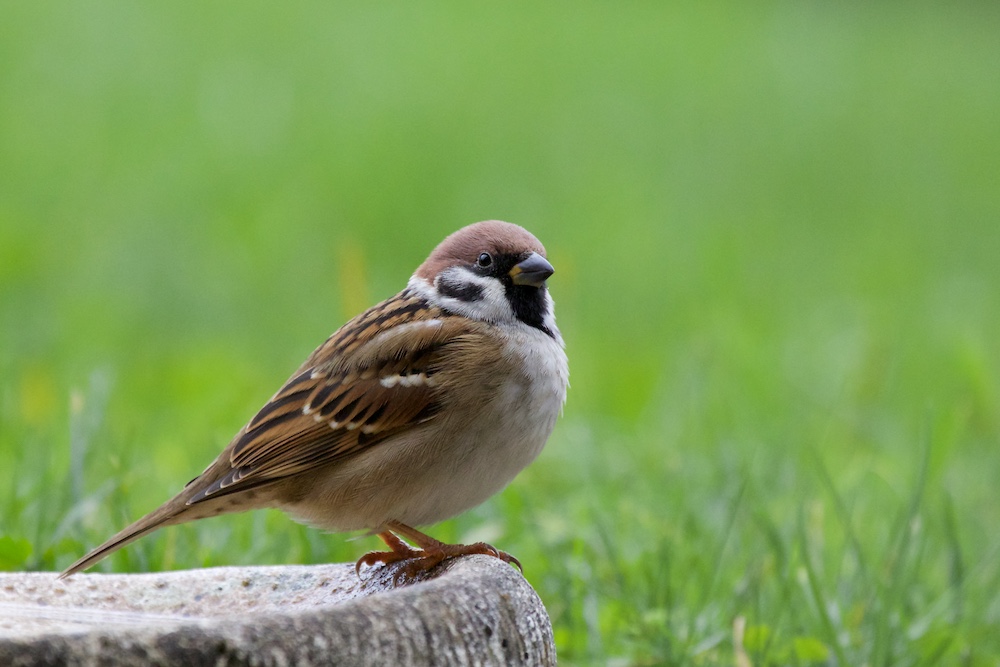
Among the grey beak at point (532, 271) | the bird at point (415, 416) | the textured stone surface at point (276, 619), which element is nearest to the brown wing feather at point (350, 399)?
the bird at point (415, 416)

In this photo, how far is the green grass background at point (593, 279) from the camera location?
13.6ft

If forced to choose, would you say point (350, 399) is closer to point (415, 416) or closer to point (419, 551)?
point (415, 416)

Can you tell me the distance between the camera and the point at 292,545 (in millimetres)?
4293

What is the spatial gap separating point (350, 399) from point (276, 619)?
1718mm

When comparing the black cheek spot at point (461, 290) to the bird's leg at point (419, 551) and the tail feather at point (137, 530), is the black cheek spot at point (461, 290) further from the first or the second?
the tail feather at point (137, 530)

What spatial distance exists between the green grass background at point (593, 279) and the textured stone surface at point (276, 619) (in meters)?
0.93

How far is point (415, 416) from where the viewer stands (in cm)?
357

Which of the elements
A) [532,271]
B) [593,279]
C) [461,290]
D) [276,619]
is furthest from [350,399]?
[593,279]

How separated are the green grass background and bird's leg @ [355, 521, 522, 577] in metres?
0.63

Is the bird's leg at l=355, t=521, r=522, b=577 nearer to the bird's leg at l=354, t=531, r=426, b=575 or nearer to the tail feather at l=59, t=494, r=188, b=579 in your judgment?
the bird's leg at l=354, t=531, r=426, b=575

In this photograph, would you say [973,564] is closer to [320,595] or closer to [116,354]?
[320,595]

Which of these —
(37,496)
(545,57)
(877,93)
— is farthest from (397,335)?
(877,93)

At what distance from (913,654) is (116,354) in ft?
14.1

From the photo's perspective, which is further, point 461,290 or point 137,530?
point 461,290
